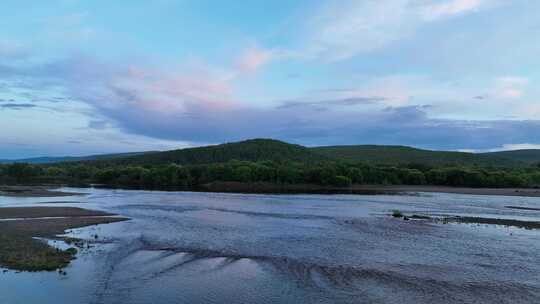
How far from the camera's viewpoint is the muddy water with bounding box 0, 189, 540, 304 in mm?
20781

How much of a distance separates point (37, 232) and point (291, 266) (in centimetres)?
2156

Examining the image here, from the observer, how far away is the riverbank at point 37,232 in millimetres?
24656

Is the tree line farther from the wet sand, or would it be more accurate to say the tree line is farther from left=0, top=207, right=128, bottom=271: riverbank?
left=0, top=207, right=128, bottom=271: riverbank

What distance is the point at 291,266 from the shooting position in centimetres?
2656

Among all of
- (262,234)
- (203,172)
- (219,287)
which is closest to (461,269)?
(219,287)

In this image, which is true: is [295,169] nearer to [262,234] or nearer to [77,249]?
[262,234]

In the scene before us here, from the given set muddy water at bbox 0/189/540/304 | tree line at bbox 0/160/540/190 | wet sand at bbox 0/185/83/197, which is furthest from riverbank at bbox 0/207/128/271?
tree line at bbox 0/160/540/190

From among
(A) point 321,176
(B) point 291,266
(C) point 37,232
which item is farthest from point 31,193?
(A) point 321,176

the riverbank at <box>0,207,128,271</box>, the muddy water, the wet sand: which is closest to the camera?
the muddy water

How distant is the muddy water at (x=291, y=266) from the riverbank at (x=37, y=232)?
123 cm

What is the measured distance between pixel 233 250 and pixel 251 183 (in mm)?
112743

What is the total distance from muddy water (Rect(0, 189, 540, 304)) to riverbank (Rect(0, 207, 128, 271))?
1.23 m

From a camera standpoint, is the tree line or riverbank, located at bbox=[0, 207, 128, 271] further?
the tree line

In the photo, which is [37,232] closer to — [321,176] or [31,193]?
[31,193]
